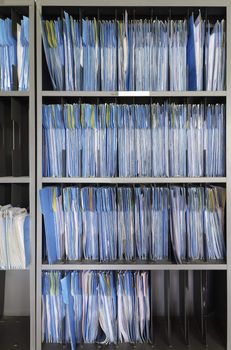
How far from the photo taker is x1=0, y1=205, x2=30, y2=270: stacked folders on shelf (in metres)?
1.32

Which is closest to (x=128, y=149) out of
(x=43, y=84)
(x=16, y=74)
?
(x=43, y=84)

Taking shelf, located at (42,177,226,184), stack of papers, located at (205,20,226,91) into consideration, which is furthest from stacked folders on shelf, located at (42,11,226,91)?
shelf, located at (42,177,226,184)

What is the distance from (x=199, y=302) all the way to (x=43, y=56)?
1.34 metres

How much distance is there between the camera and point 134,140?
138cm

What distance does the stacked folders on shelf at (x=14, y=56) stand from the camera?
136cm

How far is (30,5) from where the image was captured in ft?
4.32

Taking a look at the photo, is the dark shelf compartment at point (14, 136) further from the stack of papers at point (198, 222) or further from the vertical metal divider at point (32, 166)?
the stack of papers at point (198, 222)

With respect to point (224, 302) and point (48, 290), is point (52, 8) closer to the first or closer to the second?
point (48, 290)

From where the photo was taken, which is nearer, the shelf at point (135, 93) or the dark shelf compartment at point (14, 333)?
the shelf at point (135, 93)

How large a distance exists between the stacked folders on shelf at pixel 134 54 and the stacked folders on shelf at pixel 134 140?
10 cm

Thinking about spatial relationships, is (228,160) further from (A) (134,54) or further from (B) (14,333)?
(B) (14,333)

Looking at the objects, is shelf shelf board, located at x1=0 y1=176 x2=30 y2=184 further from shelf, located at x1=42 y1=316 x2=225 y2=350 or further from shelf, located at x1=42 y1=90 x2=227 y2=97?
shelf, located at x1=42 y1=316 x2=225 y2=350

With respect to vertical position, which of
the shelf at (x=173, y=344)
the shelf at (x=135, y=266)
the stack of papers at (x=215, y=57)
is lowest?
the shelf at (x=173, y=344)
